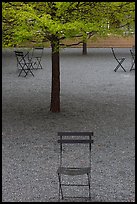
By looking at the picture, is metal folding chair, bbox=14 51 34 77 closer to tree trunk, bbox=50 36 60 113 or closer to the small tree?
tree trunk, bbox=50 36 60 113

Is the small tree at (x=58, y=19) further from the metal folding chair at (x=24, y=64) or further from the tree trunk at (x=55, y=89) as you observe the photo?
the metal folding chair at (x=24, y=64)

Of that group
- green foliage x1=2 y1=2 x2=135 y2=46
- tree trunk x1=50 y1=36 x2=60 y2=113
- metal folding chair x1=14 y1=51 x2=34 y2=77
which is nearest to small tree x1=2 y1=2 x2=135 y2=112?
green foliage x1=2 y1=2 x2=135 y2=46

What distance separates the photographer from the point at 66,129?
7602 mm

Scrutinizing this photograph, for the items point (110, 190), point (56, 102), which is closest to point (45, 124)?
point (56, 102)

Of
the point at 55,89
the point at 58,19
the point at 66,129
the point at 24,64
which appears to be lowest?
the point at 66,129

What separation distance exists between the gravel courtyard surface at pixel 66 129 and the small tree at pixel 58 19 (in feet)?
5.12

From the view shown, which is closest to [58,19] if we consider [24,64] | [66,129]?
[66,129]

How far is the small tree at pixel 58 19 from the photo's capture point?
6.86 m

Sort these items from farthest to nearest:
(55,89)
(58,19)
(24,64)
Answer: (24,64) < (55,89) < (58,19)

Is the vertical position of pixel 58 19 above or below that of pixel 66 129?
above

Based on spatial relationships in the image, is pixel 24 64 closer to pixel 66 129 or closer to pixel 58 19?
pixel 66 129

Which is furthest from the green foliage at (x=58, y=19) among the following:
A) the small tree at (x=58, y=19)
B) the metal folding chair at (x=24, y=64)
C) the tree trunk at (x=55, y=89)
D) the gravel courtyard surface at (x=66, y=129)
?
the metal folding chair at (x=24, y=64)

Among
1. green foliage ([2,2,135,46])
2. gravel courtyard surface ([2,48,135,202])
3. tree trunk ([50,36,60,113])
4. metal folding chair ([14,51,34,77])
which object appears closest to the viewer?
gravel courtyard surface ([2,48,135,202])

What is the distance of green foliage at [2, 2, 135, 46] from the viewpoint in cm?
685
